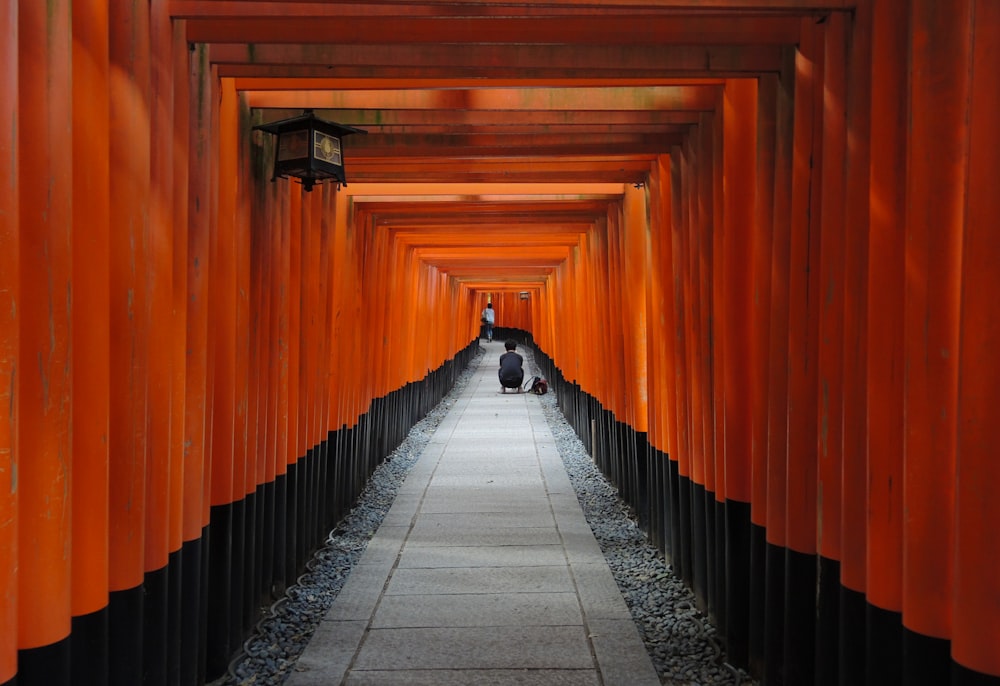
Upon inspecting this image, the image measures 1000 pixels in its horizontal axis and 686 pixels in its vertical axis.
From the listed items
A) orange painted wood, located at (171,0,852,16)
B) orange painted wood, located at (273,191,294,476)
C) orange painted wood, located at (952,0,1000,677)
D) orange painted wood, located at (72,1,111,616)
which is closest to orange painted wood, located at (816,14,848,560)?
orange painted wood, located at (171,0,852,16)

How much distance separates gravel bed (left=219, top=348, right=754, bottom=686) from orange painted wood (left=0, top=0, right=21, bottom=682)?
8.19ft

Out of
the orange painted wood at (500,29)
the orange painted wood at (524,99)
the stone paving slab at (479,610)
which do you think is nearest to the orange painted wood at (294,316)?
the orange painted wood at (524,99)

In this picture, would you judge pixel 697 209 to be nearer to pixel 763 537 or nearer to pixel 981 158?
pixel 763 537

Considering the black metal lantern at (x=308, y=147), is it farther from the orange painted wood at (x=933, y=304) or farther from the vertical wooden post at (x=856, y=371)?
the orange painted wood at (x=933, y=304)

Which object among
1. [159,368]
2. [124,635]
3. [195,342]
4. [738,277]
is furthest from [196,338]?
[738,277]

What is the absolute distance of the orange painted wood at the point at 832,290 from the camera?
3.34 metres

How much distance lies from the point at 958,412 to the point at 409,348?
1253 centimetres

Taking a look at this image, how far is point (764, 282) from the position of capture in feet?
13.9

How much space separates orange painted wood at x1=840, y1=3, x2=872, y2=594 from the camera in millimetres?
3119

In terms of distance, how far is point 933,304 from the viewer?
256 centimetres

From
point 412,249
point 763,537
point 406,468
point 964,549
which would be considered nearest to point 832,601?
point 763,537

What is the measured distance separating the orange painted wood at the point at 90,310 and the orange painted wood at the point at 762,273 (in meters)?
2.75

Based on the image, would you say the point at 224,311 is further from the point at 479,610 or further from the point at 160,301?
the point at 479,610

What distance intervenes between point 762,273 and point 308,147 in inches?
93.2
